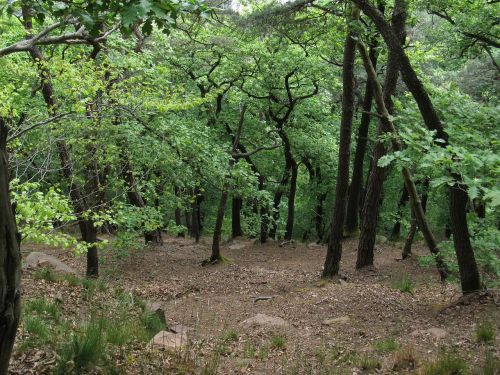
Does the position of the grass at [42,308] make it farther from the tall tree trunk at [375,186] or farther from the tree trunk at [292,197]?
the tree trunk at [292,197]

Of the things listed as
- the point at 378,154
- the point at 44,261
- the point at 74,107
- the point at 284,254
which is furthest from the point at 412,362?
the point at 284,254

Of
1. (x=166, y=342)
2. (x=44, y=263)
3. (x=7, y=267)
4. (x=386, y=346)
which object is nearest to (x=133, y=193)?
(x=44, y=263)

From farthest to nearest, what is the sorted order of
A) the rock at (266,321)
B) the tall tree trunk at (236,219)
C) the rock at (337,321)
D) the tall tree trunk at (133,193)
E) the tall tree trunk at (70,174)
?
the tall tree trunk at (236,219), the tall tree trunk at (133,193), the tall tree trunk at (70,174), the rock at (337,321), the rock at (266,321)

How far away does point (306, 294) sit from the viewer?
37.0 feet

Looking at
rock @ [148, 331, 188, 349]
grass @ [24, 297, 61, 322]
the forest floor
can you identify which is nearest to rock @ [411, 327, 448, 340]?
the forest floor

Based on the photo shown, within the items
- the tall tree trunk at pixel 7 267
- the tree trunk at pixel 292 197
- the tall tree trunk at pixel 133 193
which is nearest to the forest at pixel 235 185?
the tall tree trunk at pixel 7 267

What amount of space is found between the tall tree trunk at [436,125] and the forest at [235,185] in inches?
1.2

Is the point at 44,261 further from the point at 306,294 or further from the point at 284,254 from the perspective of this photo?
the point at 284,254

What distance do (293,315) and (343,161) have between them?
4289mm

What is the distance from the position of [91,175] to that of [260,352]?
6362mm

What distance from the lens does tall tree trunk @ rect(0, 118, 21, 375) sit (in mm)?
3018

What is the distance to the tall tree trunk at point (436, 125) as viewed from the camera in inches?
273

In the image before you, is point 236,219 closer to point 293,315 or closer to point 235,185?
point 235,185

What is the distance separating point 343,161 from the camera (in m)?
11.9
